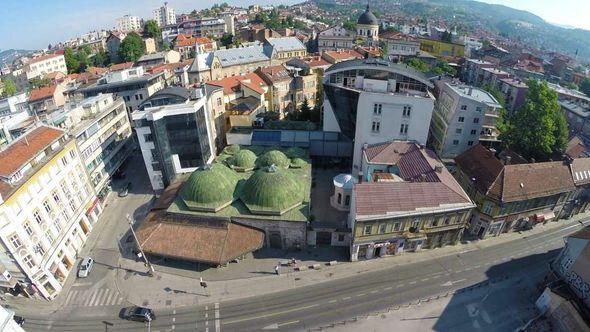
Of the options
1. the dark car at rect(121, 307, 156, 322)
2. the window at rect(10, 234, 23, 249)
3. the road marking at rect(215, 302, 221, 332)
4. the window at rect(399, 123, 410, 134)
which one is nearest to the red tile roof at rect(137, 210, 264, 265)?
the road marking at rect(215, 302, 221, 332)

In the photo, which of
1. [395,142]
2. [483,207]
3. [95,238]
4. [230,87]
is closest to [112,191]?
[95,238]

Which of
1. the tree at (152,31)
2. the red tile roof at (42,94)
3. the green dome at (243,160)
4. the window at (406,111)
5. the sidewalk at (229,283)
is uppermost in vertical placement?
the tree at (152,31)

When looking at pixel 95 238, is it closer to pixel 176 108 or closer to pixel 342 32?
pixel 176 108

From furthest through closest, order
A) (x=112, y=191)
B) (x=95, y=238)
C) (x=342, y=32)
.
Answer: (x=342, y=32), (x=112, y=191), (x=95, y=238)

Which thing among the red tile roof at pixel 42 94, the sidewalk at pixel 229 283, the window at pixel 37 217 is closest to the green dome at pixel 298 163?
the sidewalk at pixel 229 283

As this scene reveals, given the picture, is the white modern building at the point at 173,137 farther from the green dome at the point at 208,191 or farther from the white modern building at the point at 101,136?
the green dome at the point at 208,191

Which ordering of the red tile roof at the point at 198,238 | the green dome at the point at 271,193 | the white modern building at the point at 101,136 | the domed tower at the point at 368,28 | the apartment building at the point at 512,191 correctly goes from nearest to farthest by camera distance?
the red tile roof at the point at 198,238
the green dome at the point at 271,193
the apartment building at the point at 512,191
the white modern building at the point at 101,136
the domed tower at the point at 368,28
